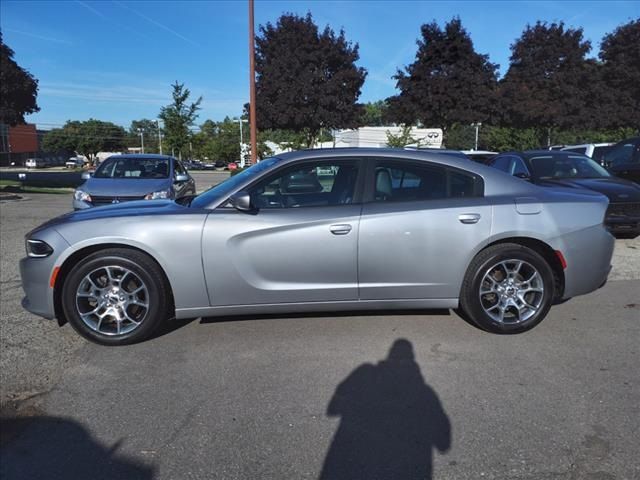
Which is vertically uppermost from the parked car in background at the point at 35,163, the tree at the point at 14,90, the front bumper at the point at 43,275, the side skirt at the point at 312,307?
the tree at the point at 14,90

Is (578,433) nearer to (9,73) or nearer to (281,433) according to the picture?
(281,433)

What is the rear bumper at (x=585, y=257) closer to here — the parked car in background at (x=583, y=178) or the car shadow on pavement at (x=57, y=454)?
the parked car in background at (x=583, y=178)

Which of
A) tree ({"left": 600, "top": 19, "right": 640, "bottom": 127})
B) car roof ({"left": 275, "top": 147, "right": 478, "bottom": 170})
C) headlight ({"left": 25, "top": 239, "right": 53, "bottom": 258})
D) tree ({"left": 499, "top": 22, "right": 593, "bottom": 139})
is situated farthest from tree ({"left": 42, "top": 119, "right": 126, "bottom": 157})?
car roof ({"left": 275, "top": 147, "right": 478, "bottom": 170})

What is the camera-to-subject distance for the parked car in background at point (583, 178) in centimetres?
764

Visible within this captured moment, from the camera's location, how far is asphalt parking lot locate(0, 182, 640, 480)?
8.49ft

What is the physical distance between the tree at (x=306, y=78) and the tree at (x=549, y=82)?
8.28m

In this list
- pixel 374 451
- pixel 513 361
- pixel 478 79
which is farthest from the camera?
pixel 478 79

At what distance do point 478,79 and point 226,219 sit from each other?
23.7 meters

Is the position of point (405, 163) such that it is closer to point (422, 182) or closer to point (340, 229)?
point (422, 182)

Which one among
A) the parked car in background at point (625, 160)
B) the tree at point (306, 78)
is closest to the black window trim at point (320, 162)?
the parked car in background at point (625, 160)

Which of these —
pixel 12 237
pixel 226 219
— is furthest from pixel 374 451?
pixel 12 237

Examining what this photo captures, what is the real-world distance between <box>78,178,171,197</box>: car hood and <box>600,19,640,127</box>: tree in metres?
24.0

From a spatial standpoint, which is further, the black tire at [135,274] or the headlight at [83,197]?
the headlight at [83,197]

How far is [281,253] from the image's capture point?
3945 mm
